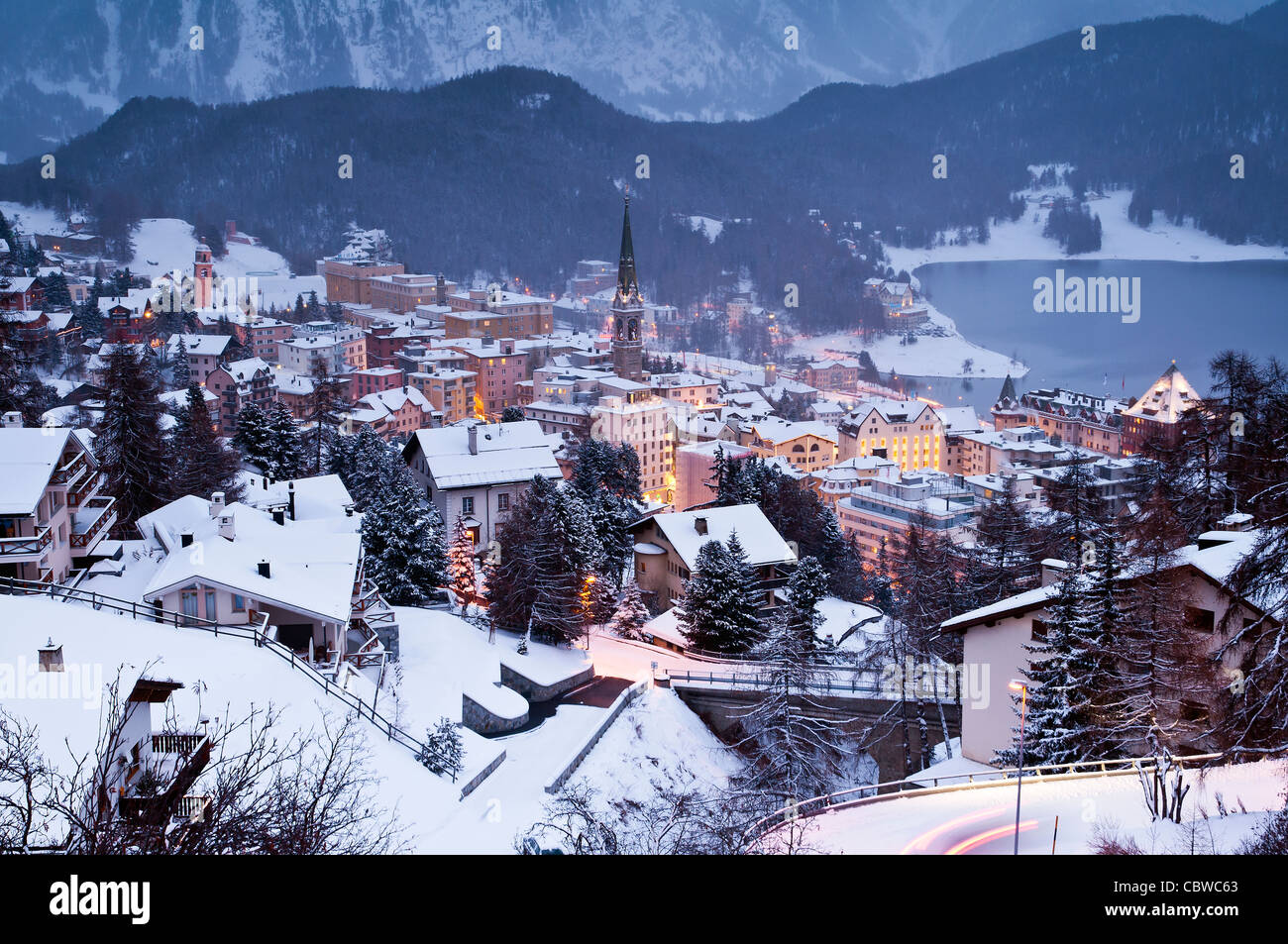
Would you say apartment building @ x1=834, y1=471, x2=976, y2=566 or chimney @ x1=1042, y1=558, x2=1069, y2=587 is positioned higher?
chimney @ x1=1042, y1=558, x2=1069, y2=587

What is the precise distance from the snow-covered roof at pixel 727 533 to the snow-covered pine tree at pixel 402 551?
566 cm

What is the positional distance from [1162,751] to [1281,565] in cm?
180

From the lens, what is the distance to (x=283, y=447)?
3125 centimetres

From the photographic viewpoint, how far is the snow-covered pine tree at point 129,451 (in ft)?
79.2

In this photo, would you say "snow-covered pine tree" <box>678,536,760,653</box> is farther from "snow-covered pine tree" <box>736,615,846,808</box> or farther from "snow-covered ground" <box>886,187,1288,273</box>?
"snow-covered ground" <box>886,187,1288,273</box>

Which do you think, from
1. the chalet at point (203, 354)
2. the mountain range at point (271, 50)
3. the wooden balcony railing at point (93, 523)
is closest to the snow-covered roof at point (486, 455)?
the wooden balcony railing at point (93, 523)

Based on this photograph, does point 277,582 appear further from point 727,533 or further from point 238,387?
point 238,387

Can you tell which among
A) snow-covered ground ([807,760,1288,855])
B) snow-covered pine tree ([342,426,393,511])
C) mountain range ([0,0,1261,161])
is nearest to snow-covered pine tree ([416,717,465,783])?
snow-covered ground ([807,760,1288,855])

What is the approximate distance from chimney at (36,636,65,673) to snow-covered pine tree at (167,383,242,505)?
13.3 m

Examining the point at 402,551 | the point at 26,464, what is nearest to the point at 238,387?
the point at 402,551

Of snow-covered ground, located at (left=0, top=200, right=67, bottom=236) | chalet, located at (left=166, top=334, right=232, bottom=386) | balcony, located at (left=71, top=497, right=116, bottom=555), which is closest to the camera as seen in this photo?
balcony, located at (left=71, top=497, right=116, bottom=555)

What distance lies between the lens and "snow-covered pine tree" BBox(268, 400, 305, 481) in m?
30.8
